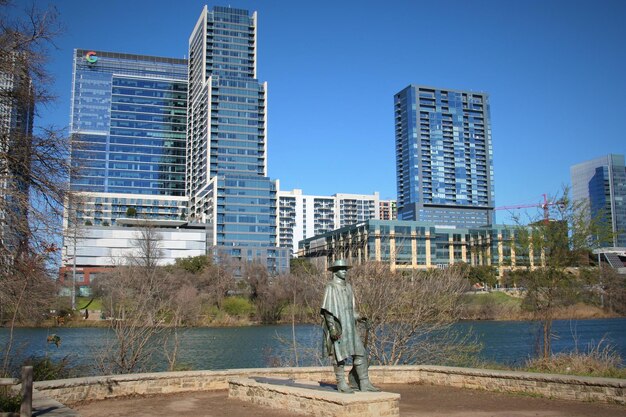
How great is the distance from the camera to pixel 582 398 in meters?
12.1

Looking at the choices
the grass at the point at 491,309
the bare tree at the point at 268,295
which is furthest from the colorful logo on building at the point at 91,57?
the grass at the point at 491,309

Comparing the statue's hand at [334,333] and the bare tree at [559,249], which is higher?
the bare tree at [559,249]

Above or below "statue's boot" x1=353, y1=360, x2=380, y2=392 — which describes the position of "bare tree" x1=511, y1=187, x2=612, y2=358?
above

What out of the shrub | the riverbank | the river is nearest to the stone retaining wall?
the shrub

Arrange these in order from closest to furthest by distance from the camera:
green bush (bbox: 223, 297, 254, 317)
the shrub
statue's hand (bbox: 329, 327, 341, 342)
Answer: statue's hand (bbox: 329, 327, 341, 342) < the shrub < green bush (bbox: 223, 297, 254, 317)

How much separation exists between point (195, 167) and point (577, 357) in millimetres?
152829

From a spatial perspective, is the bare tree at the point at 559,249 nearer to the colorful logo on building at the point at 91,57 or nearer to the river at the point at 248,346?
the river at the point at 248,346

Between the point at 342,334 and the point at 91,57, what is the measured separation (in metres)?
190

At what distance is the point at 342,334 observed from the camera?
11.7 metres

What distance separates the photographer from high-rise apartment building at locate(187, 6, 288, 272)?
134375mm

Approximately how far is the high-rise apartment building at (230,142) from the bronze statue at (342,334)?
103 metres

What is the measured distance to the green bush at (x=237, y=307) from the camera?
69.2m

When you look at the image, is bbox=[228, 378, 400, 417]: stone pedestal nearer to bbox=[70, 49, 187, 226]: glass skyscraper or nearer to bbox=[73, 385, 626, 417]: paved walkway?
bbox=[73, 385, 626, 417]: paved walkway

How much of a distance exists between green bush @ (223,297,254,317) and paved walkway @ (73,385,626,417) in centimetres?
5593
